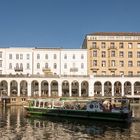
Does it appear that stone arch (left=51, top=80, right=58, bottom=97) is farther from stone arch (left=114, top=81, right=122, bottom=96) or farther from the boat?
the boat

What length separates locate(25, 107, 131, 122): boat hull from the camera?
74.0m

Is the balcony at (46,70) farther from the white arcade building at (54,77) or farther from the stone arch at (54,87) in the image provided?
the stone arch at (54,87)

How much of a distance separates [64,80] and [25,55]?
18254 millimetres

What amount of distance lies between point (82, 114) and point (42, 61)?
71470 millimetres

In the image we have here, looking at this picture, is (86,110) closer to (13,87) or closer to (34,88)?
(34,88)

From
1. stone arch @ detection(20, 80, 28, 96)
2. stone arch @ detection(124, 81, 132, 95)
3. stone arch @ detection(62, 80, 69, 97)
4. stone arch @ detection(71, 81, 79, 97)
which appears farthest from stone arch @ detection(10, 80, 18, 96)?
stone arch @ detection(124, 81, 132, 95)

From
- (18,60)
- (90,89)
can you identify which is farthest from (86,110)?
(18,60)

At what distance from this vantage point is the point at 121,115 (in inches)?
2911

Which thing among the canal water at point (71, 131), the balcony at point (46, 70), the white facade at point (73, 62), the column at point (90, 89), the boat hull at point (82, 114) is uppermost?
the white facade at point (73, 62)

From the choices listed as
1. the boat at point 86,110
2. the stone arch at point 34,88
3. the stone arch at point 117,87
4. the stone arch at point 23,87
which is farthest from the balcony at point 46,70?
the boat at point 86,110

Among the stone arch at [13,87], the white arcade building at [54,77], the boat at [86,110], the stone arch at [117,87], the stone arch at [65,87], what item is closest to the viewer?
the boat at [86,110]

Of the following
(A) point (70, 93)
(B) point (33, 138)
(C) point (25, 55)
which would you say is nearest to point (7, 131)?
(B) point (33, 138)

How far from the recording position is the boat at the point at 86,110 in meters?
75.0

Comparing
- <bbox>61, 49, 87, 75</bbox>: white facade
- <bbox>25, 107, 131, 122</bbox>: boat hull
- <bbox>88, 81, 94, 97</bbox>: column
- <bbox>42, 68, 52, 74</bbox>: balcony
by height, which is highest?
<bbox>61, 49, 87, 75</bbox>: white facade
